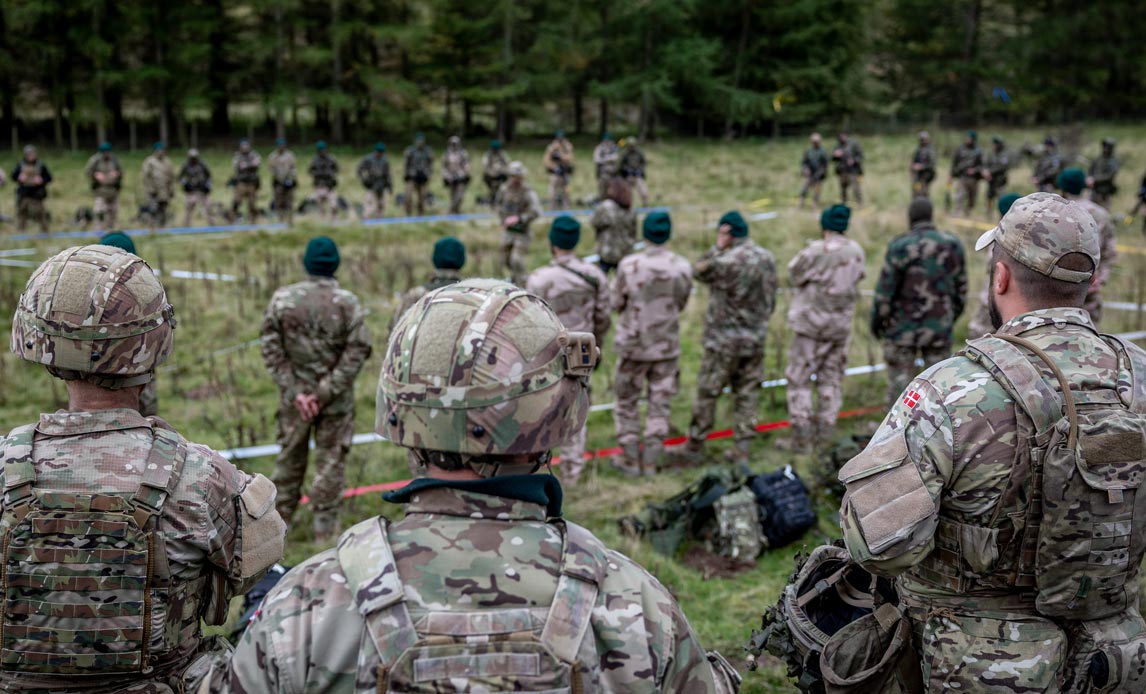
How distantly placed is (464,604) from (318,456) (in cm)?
475

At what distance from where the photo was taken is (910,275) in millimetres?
7344

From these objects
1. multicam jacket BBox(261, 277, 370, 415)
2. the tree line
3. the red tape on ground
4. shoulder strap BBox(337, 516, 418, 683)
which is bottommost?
the red tape on ground

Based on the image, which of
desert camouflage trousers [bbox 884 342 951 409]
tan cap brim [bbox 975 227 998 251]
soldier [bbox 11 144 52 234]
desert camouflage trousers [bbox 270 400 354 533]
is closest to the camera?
tan cap brim [bbox 975 227 998 251]

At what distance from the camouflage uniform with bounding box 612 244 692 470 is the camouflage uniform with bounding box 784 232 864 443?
1104mm

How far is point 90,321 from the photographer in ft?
8.49

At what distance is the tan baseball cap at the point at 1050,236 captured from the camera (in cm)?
273

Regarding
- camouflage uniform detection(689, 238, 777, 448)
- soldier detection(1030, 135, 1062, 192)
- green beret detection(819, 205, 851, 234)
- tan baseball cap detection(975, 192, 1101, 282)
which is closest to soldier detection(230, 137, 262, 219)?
camouflage uniform detection(689, 238, 777, 448)

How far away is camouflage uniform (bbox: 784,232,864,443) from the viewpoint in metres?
7.66

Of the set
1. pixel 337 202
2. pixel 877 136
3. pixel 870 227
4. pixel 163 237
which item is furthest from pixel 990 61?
pixel 163 237

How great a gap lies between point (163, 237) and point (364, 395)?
8230mm

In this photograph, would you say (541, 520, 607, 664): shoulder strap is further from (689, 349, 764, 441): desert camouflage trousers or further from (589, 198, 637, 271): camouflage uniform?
(589, 198, 637, 271): camouflage uniform

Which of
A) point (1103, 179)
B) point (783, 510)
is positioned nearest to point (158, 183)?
point (783, 510)

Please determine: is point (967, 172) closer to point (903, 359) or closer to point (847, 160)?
point (847, 160)

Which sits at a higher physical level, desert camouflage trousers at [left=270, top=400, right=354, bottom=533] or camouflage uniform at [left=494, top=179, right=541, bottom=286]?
camouflage uniform at [left=494, top=179, right=541, bottom=286]
